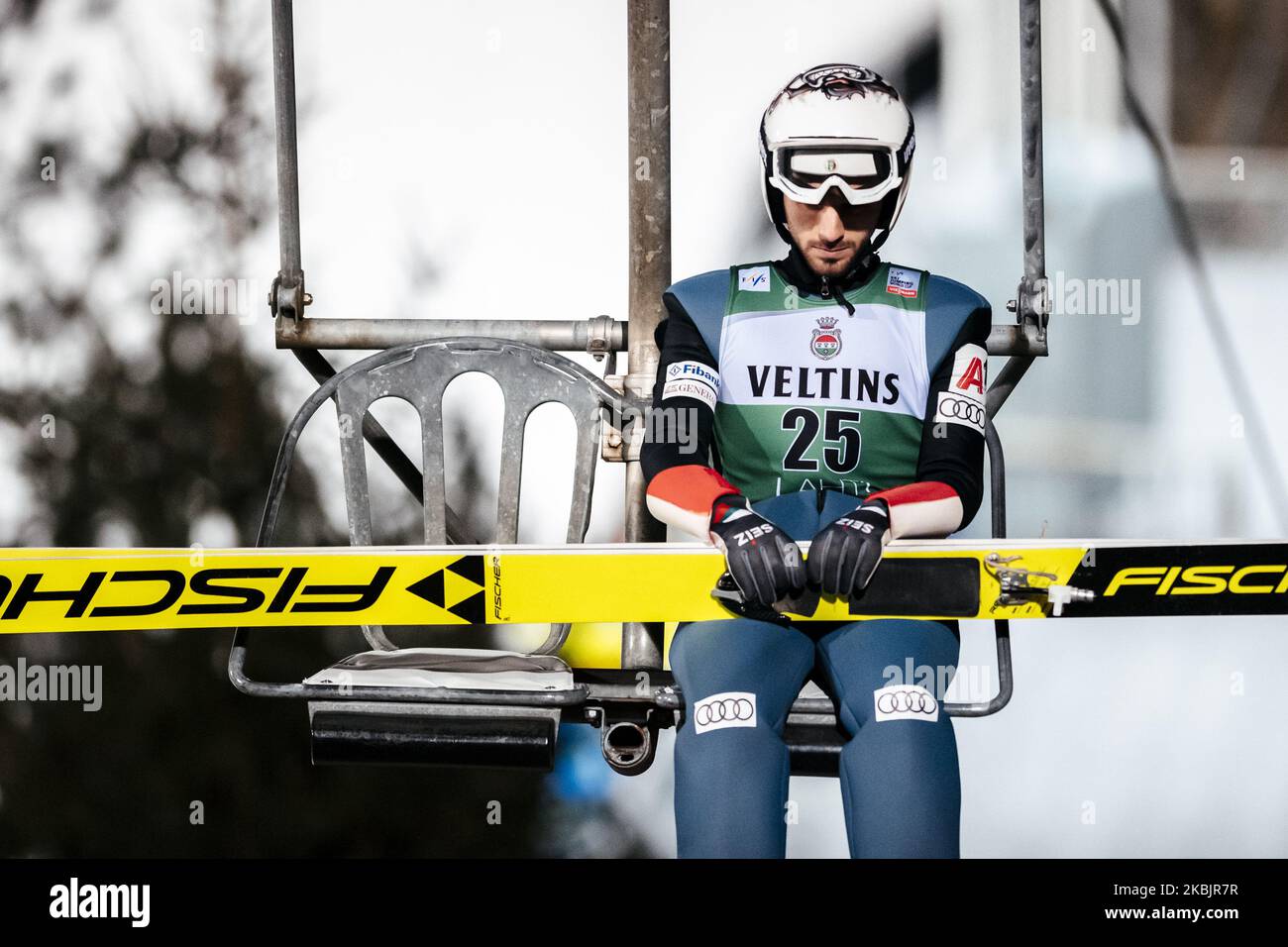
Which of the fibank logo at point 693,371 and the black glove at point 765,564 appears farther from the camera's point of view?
the fibank logo at point 693,371

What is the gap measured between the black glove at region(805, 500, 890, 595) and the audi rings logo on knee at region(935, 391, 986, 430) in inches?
15.2

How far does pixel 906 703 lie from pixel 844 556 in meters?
0.26

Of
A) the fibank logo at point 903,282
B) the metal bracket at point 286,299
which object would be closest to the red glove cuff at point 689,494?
the fibank logo at point 903,282

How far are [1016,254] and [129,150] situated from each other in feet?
8.47

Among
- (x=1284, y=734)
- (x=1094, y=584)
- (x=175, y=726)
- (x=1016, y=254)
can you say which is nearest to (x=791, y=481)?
(x=1094, y=584)

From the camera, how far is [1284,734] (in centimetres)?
421

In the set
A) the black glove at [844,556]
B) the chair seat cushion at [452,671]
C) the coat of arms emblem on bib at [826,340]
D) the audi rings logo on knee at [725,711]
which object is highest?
the coat of arms emblem on bib at [826,340]

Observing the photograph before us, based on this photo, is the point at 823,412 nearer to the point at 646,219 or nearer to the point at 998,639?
the point at 998,639

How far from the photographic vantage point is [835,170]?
2676 millimetres

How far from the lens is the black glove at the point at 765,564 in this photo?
2326mm

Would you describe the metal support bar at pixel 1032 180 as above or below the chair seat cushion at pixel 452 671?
above

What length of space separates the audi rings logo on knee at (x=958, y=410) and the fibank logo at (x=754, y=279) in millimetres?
392

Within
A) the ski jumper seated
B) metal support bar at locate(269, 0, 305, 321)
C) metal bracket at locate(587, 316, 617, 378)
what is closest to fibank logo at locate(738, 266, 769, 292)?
the ski jumper seated

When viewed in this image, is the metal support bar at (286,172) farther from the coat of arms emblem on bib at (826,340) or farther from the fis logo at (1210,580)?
the fis logo at (1210,580)
